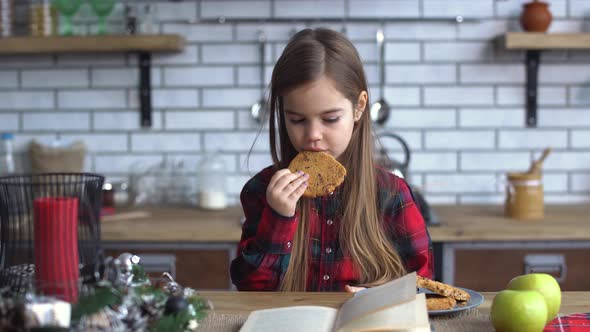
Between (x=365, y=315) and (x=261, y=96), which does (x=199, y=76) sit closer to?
(x=261, y=96)

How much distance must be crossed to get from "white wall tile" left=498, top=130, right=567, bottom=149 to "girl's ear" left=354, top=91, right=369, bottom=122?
156 centimetres

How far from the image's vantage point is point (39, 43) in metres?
3.33

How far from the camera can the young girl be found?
1932mm

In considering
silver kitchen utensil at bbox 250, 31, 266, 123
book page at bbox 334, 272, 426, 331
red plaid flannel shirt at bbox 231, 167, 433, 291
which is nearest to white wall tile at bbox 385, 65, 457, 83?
silver kitchen utensil at bbox 250, 31, 266, 123

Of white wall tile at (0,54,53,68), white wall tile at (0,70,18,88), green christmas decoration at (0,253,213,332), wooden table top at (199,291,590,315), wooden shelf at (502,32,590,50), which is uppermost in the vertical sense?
wooden shelf at (502,32,590,50)

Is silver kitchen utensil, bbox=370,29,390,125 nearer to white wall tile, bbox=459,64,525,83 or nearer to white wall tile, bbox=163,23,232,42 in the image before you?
white wall tile, bbox=459,64,525,83

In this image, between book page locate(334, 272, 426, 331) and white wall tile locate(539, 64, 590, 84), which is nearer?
book page locate(334, 272, 426, 331)

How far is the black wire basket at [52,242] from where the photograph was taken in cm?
124

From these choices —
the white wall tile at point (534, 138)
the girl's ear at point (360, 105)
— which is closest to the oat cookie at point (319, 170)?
the girl's ear at point (360, 105)

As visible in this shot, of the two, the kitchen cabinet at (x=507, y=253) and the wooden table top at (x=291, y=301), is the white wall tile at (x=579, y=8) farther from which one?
the wooden table top at (x=291, y=301)

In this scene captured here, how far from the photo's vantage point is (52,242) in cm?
125

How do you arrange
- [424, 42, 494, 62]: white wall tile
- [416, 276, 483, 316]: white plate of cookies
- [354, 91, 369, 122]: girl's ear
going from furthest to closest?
1. [424, 42, 494, 62]: white wall tile
2. [354, 91, 369, 122]: girl's ear
3. [416, 276, 483, 316]: white plate of cookies

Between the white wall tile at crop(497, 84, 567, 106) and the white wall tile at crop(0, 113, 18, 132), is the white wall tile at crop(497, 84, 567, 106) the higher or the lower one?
the higher one

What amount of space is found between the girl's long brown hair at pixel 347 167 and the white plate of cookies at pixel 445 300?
0.38 m
